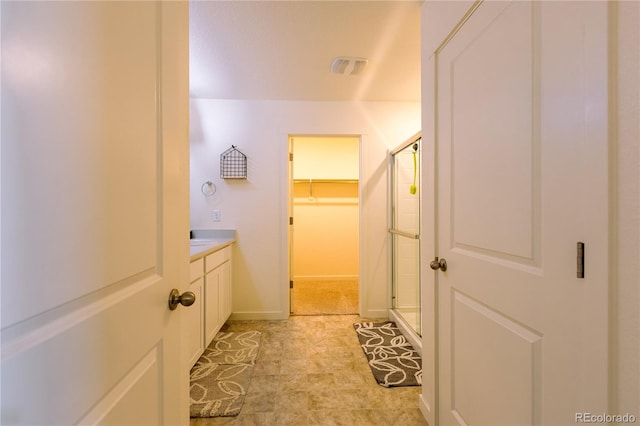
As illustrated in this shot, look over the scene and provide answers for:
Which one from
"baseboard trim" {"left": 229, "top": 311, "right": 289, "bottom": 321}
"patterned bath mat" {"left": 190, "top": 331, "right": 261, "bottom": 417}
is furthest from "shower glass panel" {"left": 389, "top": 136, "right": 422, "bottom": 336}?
"patterned bath mat" {"left": 190, "top": 331, "right": 261, "bottom": 417}

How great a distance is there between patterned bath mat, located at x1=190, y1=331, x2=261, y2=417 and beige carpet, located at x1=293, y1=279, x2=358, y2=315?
798mm

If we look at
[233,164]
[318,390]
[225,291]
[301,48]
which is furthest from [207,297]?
[301,48]

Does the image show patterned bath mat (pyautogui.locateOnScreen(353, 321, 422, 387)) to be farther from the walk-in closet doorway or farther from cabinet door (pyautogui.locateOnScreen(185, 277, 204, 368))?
the walk-in closet doorway

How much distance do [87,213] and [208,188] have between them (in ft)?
7.91

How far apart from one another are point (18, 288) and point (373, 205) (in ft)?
8.67

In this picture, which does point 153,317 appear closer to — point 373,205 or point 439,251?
point 439,251

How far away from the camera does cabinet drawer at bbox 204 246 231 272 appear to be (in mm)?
2033

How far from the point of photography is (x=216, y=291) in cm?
Result: 224

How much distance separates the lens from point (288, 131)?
2.79 meters

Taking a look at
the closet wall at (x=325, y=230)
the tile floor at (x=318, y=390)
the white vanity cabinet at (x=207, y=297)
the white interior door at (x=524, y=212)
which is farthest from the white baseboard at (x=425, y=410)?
the closet wall at (x=325, y=230)

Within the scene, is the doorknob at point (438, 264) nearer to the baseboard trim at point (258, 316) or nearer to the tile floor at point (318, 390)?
the tile floor at point (318, 390)

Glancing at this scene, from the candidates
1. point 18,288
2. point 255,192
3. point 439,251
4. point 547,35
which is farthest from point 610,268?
point 255,192

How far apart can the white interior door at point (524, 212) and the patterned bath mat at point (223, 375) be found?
1202mm

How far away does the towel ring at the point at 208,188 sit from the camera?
2760mm
